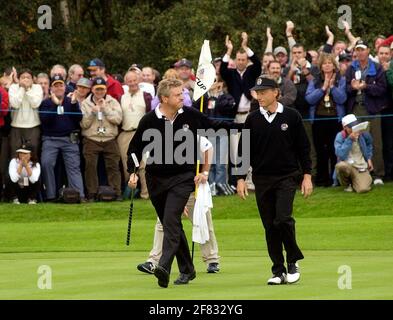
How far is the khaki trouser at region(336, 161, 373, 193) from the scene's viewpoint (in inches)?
1003

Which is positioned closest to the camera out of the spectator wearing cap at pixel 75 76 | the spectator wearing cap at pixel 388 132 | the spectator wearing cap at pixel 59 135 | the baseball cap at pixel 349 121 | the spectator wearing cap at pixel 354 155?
the baseball cap at pixel 349 121

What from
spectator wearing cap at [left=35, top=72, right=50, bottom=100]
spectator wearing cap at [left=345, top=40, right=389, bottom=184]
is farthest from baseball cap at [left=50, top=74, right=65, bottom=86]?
spectator wearing cap at [left=345, top=40, right=389, bottom=184]

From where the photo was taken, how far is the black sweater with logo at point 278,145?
15359 mm

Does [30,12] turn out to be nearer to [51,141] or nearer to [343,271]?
[51,141]

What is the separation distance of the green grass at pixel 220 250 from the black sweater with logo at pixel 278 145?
1330mm

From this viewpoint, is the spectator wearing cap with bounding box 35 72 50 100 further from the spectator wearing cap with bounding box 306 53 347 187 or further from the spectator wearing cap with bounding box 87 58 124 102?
the spectator wearing cap with bounding box 306 53 347 187

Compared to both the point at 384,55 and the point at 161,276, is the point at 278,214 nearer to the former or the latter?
the point at 161,276

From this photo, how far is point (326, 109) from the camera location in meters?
26.2

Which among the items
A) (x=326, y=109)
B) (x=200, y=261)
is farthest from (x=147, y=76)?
(x=200, y=261)

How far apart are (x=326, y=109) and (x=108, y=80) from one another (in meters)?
4.46

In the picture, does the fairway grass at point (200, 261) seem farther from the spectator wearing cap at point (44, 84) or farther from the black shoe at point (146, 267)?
the spectator wearing cap at point (44, 84)

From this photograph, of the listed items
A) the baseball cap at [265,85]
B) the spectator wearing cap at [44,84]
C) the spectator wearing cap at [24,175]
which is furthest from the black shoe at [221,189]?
the baseball cap at [265,85]

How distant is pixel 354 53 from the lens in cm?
2592
